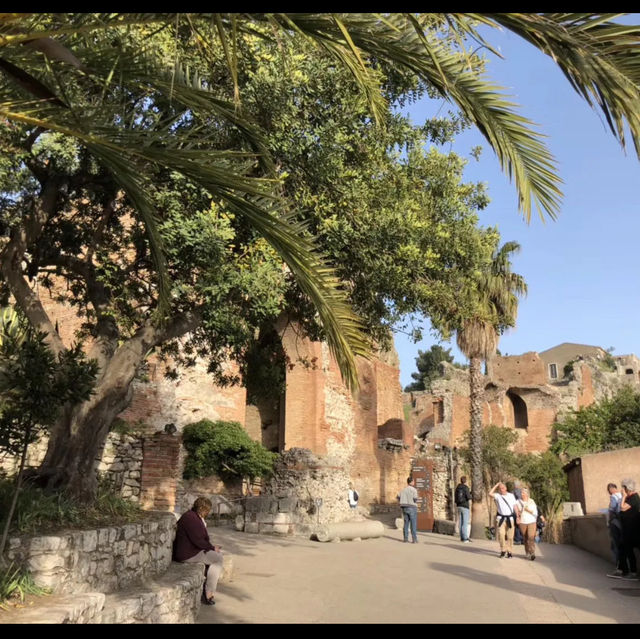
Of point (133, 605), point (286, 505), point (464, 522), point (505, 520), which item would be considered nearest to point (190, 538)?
point (133, 605)

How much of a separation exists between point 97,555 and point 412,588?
4256 millimetres

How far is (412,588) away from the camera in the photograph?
27.3 ft

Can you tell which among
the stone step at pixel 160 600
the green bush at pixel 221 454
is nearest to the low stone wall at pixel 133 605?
the stone step at pixel 160 600

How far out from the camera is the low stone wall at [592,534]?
37.1 ft

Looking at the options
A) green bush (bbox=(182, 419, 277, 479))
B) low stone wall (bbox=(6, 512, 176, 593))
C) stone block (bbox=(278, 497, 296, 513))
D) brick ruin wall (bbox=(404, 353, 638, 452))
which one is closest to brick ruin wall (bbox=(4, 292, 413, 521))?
green bush (bbox=(182, 419, 277, 479))

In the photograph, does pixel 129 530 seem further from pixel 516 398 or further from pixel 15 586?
pixel 516 398

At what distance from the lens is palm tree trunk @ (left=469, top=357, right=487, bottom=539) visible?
17.7m

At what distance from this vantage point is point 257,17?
4426 millimetres

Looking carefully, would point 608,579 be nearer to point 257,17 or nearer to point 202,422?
point 257,17

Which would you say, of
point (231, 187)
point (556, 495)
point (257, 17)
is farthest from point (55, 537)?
point (556, 495)

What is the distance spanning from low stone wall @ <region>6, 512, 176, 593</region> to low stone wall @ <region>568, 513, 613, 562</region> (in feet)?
25.6

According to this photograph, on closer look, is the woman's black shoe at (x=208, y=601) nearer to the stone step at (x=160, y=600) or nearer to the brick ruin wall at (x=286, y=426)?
the stone step at (x=160, y=600)

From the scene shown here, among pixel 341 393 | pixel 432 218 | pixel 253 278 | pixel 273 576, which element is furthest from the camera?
pixel 341 393

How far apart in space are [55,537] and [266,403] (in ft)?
64.5
